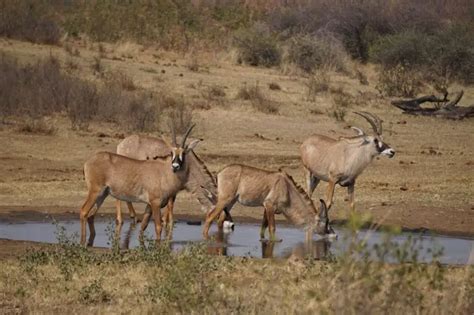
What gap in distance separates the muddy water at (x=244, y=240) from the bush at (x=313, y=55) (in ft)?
76.9

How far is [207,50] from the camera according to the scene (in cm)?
4316

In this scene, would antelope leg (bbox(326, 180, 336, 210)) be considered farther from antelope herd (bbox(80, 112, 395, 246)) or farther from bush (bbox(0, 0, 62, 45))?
bush (bbox(0, 0, 62, 45))

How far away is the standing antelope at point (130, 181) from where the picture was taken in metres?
14.5

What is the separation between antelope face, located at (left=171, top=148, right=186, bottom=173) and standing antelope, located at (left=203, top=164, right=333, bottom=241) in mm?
584

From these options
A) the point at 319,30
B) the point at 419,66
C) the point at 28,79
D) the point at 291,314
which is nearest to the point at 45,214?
the point at 291,314

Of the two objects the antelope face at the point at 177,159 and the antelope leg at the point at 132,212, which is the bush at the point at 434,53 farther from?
the antelope face at the point at 177,159

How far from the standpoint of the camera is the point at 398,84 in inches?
1361

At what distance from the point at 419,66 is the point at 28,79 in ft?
55.5

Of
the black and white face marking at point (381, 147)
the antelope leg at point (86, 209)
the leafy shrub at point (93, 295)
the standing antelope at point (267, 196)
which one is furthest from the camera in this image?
the black and white face marking at point (381, 147)

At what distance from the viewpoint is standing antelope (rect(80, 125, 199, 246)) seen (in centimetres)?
1448

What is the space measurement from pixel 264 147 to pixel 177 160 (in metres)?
9.51

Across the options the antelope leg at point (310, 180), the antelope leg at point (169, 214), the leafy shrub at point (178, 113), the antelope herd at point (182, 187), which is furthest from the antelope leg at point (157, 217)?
the leafy shrub at point (178, 113)

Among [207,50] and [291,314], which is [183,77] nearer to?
[207,50]

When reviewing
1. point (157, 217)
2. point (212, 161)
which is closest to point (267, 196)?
point (157, 217)
